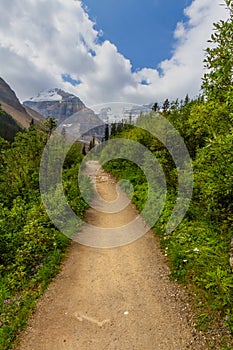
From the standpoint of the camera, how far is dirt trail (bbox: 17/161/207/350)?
4.72m

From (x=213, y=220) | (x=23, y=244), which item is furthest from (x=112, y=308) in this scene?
(x=213, y=220)

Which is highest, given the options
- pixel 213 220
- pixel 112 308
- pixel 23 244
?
pixel 213 220

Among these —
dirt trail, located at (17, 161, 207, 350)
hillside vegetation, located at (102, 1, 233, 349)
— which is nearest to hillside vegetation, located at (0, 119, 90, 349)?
dirt trail, located at (17, 161, 207, 350)

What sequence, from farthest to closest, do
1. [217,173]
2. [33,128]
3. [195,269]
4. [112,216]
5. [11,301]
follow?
[33,128]
[112,216]
[195,269]
[11,301]
[217,173]

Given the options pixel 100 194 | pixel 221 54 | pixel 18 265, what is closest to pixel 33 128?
pixel 100 194

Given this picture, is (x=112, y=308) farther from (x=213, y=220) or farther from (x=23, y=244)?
(x=213, y=220)

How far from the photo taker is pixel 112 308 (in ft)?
18.6

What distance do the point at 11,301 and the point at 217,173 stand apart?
6151 millimetres

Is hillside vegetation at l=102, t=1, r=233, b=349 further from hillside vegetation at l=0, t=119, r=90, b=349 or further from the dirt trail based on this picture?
hillside vegetation at l=0, t=119, r=90, b=349

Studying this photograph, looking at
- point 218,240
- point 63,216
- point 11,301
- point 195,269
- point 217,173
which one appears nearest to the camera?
point 217,173

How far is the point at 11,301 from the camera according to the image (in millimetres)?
5750

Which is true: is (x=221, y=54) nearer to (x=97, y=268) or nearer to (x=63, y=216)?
(x=97, y=268)

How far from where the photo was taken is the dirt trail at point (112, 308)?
472 centimetres

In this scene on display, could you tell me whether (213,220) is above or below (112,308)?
above
